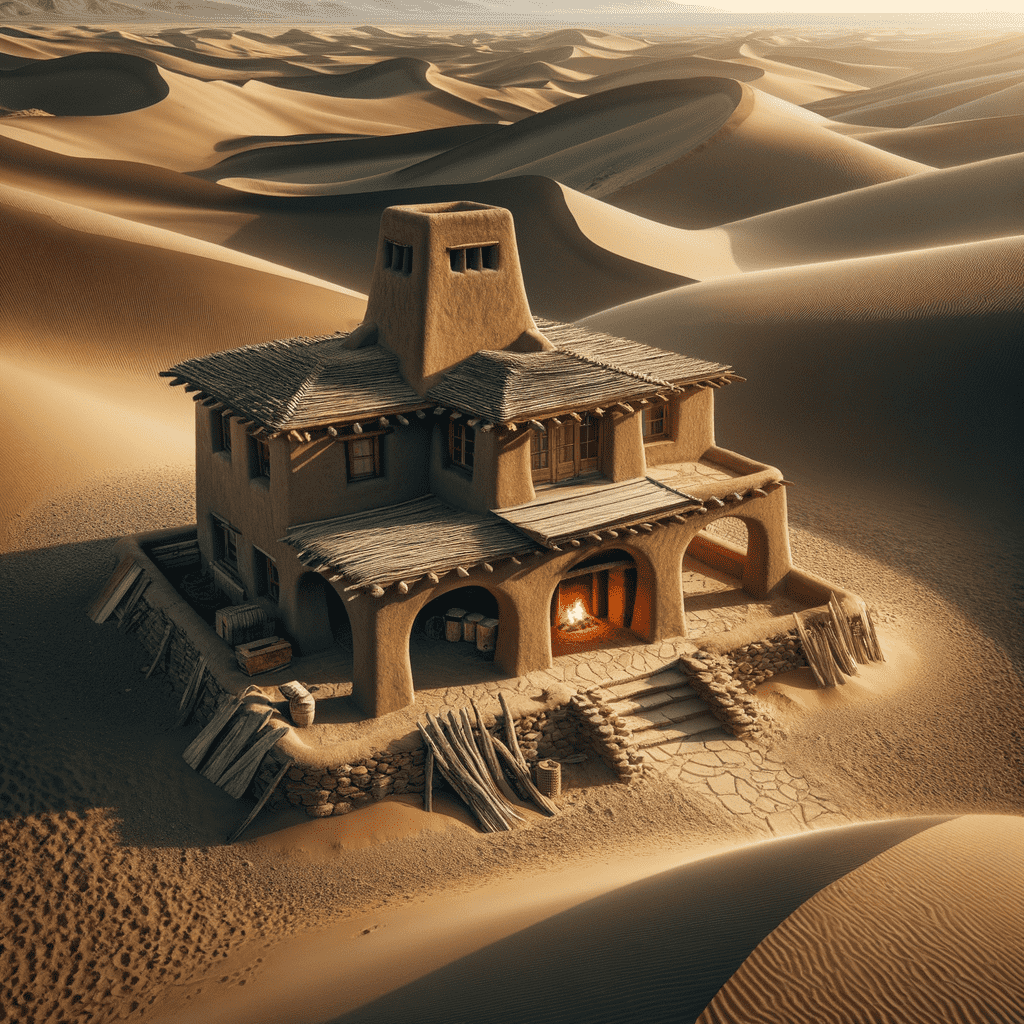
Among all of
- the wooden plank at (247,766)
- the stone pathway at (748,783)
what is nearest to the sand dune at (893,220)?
the stone pathway at (748,783)

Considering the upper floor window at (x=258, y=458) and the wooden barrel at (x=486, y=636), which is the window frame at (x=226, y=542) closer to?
the upper floor window at (x=258, y=458)

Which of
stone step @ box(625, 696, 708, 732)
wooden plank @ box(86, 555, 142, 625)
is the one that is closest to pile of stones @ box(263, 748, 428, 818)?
stone step @ box(625, 696, 708, 732)

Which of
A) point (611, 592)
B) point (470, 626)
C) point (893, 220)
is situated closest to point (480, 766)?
point (470, 626)

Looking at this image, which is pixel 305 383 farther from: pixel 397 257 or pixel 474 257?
pixel 474 257

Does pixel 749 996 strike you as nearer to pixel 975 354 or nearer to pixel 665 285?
pixel 975 354

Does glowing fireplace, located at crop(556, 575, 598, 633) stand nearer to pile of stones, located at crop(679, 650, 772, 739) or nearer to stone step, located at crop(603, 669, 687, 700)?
stone step, located at crop(603, 669, 687, 700)
